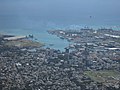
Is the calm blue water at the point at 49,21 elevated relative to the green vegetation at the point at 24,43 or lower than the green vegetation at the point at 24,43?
elevated

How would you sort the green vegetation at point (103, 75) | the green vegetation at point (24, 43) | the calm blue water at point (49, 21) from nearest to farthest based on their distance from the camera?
the green vegetation at point (103, 75), the green vegetation at point (24, 43), the calm blue water at point (49, 21)

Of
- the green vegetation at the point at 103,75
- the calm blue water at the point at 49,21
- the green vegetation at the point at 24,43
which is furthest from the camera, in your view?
the calm blue water at the point at 49,21

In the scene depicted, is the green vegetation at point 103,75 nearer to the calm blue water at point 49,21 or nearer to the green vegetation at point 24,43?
the calm blue water at point 49,21

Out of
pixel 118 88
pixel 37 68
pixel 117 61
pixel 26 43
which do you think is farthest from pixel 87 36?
pixel 118 88

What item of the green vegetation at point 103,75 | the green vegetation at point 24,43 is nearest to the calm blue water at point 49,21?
the green vegetation at point 24,43

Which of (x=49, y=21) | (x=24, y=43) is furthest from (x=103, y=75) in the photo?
(x=49, y=21)

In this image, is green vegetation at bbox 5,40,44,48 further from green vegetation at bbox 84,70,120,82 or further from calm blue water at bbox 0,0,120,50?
green vegetation at bbox 84,70,120,82

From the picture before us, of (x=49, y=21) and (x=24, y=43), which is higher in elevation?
(x=49, y=21)

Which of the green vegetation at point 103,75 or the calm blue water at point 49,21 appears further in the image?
the calm blue water at point 49,21

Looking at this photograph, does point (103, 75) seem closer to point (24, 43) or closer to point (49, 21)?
point (24, 43)
